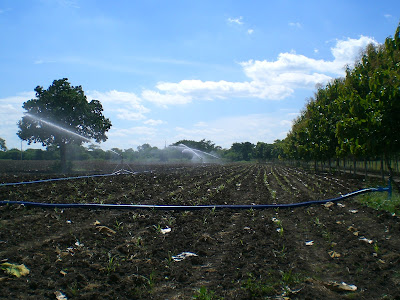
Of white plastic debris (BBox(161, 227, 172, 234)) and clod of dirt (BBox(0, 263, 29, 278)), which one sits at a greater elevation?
clod of dirt (BBox(0, 263, 29, 278))

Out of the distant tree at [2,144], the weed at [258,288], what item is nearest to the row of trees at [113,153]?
the distant tree at [2,144]

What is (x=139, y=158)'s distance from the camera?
75.3 meters

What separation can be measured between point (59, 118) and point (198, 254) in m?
31.6

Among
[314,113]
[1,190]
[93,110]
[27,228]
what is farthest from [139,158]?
[27,228]

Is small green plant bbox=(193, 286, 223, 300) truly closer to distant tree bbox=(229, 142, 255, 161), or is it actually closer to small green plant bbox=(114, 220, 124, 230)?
small green plant bbox=(114, 220, 124, 230)

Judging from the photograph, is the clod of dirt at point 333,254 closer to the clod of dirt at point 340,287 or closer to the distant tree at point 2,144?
the clod of dirt at point 340,287

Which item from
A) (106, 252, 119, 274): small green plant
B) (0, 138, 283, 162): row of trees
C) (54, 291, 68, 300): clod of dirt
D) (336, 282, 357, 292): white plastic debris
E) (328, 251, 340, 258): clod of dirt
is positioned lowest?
(336, 282, 357, 292): white plastic debris

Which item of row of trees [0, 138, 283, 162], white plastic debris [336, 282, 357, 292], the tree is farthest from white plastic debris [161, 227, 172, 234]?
the tree

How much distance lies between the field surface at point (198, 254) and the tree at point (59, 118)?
26.9 metres

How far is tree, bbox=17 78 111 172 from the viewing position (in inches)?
1280

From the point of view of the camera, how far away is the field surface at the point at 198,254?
371 centimetres

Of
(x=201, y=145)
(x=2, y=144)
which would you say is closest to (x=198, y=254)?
(x=2, y=144)

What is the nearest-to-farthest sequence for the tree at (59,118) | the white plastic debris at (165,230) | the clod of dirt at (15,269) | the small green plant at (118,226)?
the clod of dirt at (15,269), the white plastic debris at (165,230), the small green plant at (118,226), the tree at (59,118)

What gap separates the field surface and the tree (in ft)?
88.3
